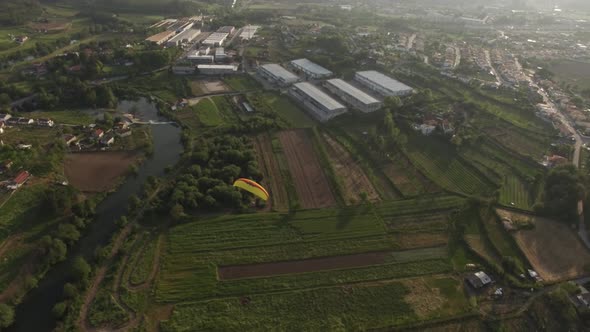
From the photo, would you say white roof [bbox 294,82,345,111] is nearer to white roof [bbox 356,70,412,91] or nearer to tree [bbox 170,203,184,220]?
white roof [bbox 356,70,412,91]

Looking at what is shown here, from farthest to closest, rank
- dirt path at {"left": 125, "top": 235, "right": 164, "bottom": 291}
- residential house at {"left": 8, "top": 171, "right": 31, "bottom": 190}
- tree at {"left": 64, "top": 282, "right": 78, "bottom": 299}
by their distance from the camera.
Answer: residential house at {"left": 8, "top": 171, "right": 31, "bottom": 190} < dirt path at {"left": 125, "top": 235, "right": 164, "bottom": 291} < tree at {"left": 64, "top": 282, "right": 78, "bottom": 299}

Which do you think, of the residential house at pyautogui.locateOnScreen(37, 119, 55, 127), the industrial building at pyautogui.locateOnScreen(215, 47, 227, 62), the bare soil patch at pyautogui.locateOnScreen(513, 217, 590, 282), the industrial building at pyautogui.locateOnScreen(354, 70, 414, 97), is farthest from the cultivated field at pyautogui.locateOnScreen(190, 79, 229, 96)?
the bare soil patch at pyautogui.locateOnScreen(513, 217, 590, 282)

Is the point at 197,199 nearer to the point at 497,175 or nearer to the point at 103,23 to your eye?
the point at 497,175

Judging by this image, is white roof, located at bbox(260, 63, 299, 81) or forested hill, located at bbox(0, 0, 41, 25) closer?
white roof, located at bbox(260, 63, 299, 81)

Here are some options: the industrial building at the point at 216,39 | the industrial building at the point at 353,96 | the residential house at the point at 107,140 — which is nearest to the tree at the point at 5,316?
the residential house at the point at 107,140

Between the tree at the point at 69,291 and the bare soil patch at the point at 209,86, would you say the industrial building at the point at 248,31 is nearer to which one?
the bare soil patch at the point at 209,86

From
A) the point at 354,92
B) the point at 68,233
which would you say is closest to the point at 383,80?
the point at 354,92

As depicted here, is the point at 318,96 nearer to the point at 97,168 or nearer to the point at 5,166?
the point at 97,168

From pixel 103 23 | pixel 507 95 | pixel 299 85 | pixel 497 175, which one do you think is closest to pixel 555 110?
pixel 507 95
